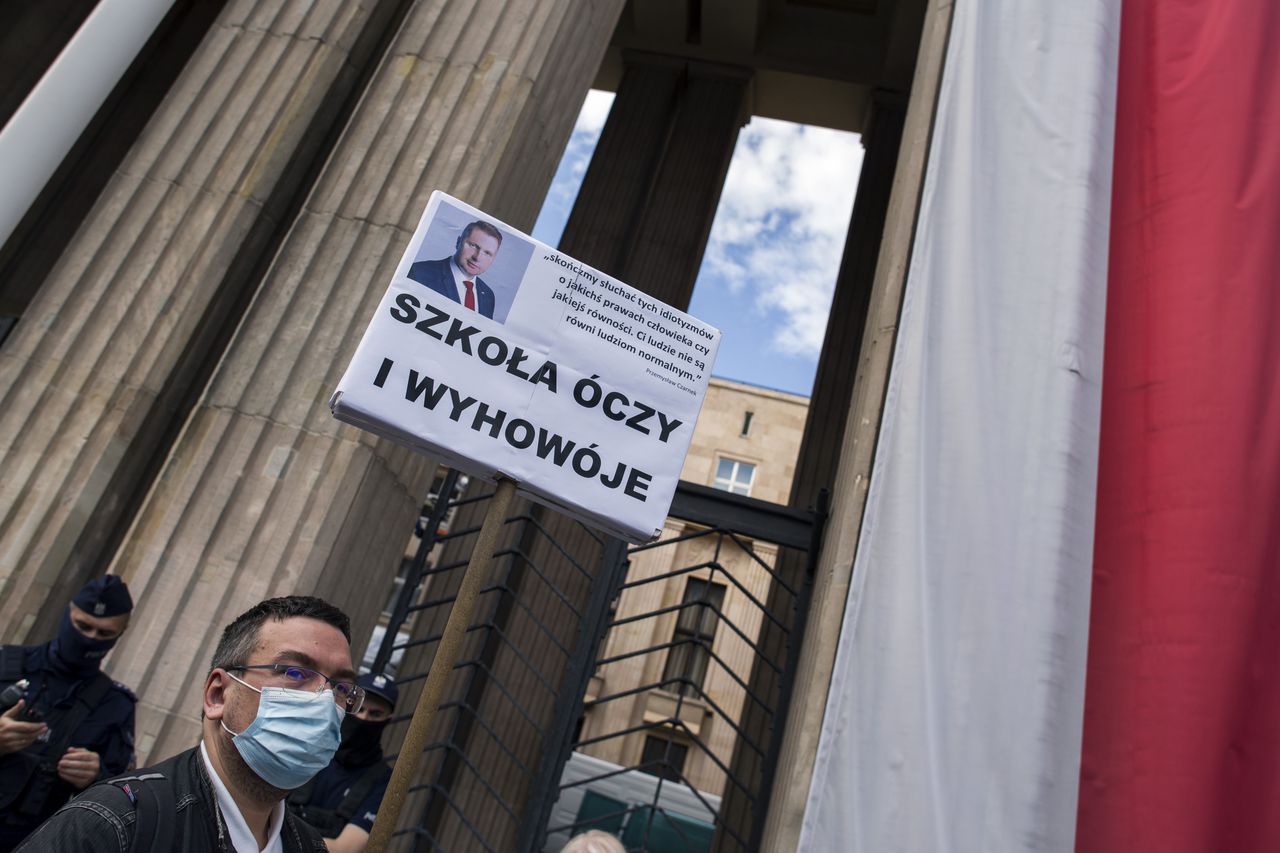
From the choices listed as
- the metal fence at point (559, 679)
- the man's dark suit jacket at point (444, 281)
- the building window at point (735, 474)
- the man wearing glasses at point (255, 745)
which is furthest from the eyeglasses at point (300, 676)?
the building window at point (735, 474)

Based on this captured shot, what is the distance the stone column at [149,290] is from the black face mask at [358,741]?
172 cm

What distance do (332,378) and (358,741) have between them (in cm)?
A: 188

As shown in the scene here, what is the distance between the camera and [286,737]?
199 centimetres

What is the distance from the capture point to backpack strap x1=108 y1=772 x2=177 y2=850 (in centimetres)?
170

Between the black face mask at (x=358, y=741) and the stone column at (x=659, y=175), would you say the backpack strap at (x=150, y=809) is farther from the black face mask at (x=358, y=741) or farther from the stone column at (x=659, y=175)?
the stone column at (x=659, y=175)

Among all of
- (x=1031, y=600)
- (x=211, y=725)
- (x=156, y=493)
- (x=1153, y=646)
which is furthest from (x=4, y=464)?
(x=1153, y=646)

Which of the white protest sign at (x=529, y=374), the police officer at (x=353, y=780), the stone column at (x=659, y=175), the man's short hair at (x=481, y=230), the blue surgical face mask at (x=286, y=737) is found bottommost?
the police officer at (x=353, y=780)

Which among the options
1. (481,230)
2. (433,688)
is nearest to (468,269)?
(481,230)

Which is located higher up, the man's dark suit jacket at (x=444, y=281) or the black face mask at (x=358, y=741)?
the man's dark suit jacket at (x=444, y=281)

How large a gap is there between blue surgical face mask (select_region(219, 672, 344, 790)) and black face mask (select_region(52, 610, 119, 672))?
168cm

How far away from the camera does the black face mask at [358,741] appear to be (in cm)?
408

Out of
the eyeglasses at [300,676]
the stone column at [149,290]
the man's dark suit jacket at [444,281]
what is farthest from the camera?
the stone column at [149,290]

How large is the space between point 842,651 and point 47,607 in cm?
382

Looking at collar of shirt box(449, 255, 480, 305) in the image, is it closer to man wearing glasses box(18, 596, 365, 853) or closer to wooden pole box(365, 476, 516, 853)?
wooden pole box(365, 476, 516, 853)
